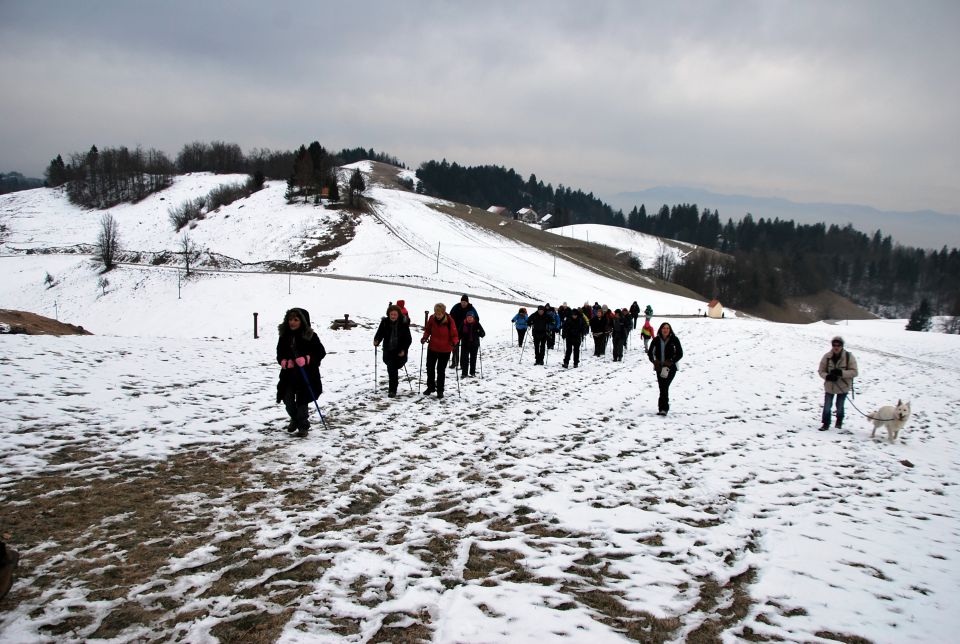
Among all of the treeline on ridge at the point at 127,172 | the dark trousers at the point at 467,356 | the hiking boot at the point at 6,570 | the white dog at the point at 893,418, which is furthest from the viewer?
the treeline on ridge at the point at 127,172

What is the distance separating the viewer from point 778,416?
453 inches

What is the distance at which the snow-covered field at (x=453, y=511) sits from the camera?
3.71 meters

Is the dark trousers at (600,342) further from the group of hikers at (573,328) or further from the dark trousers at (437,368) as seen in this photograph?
the dark trousers at (437,368)

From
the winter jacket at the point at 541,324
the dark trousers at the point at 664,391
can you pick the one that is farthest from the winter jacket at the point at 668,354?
the winter jacket at the point at 541,324

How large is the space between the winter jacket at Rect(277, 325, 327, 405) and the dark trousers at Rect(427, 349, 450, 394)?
3259 millimetres

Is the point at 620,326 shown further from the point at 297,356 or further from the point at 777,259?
the point at 777,259

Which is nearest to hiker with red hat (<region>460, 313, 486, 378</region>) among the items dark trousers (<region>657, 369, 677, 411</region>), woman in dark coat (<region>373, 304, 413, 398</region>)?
woman in dark coat (<region>373, 304, 413, 398</region>)

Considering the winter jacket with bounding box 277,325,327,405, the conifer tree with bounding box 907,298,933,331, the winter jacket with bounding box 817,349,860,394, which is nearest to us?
the winter jacket with bounding box 277,325,327,405

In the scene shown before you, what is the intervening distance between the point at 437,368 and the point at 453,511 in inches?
225

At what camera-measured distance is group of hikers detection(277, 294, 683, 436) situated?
803 centimetres

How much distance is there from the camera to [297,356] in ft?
26.1

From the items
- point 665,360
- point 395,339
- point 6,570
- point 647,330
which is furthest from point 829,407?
point 6,570

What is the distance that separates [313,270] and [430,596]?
55412 mm

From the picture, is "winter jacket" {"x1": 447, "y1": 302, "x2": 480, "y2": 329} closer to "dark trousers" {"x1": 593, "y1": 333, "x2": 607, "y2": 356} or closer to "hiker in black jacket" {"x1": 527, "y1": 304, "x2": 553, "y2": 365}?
"hiker in black jacket" {"x1": 527, "y1": 304, "x2": 553, "y2": 365}
